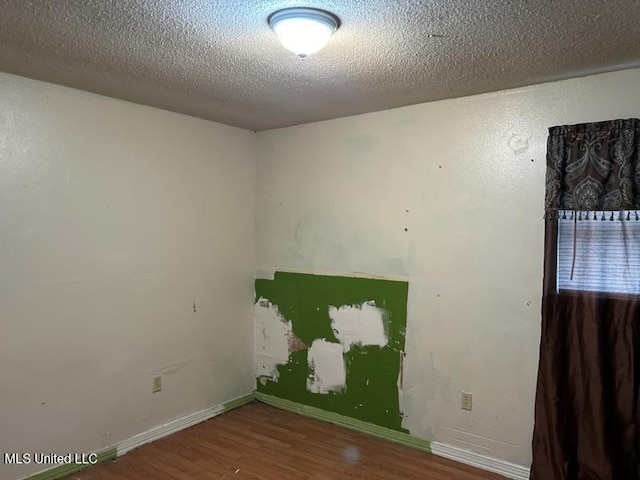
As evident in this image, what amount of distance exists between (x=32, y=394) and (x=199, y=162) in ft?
6.11

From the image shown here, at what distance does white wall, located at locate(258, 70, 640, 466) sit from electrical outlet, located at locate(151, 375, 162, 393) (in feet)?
4.73

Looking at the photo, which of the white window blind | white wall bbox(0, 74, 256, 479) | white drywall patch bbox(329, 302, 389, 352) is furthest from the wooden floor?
the white window blind

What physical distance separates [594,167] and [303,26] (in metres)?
1.67

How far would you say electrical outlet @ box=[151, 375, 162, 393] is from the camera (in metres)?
3.23

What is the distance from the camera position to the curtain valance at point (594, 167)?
229 cm

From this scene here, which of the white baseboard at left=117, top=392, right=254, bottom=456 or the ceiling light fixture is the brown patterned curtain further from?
the white baseboard at left=117, top=392, right=254, bottom=456

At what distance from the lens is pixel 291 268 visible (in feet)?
12.4

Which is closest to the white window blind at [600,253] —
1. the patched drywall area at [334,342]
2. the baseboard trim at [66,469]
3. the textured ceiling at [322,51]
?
the textured ceiling at [322,51]

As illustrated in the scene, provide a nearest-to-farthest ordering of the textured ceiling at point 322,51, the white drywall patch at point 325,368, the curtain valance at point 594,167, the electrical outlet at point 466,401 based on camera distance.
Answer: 1. the textured ceiling at point 322,51
2. the curtain valance at point 594,167
3. the electrical outlet at point 466,401
4. the white drywall patch at point 325,368

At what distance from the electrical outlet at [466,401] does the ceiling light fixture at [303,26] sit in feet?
7.44

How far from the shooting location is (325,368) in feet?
11.7

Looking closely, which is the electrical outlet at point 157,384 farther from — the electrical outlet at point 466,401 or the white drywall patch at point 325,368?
the electrical outlet at point 466,401

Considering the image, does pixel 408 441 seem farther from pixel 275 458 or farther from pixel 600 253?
pixel 600 253

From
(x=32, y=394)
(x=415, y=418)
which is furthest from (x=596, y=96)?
(x=32, y=394)
